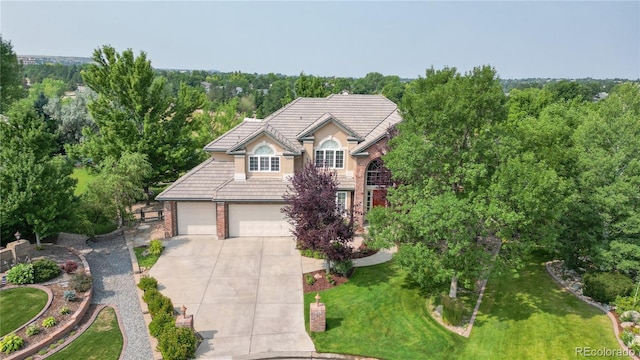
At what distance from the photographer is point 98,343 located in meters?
15.9

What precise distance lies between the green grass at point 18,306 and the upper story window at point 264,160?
1307 centimetres

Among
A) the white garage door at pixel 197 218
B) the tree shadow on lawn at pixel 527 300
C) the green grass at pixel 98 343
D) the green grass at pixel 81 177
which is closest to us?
the green grass at pixel 98 343

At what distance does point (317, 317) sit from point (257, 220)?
10794 mm

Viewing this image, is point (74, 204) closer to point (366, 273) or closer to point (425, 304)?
point (366, 273)

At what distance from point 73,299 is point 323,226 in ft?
37.2

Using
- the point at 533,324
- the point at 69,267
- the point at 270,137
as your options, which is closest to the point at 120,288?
the point at 69,267

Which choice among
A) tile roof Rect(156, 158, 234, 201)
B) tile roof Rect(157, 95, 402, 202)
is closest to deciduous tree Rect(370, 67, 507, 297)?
tile roof Rect(157, 95, 402, 202)

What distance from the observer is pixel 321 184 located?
814 inches

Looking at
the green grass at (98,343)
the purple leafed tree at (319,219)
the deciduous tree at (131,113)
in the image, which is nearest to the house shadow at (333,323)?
the purple leafed tree at (319,219)

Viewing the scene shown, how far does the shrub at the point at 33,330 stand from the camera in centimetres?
1566

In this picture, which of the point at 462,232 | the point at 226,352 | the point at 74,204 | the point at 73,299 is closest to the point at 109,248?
the point at 74,204

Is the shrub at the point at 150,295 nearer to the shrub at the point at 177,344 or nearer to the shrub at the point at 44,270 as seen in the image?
the shrub at the point at 177,344

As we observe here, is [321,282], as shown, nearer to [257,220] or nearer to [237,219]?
[257,220]

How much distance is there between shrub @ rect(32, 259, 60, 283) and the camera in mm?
19438
